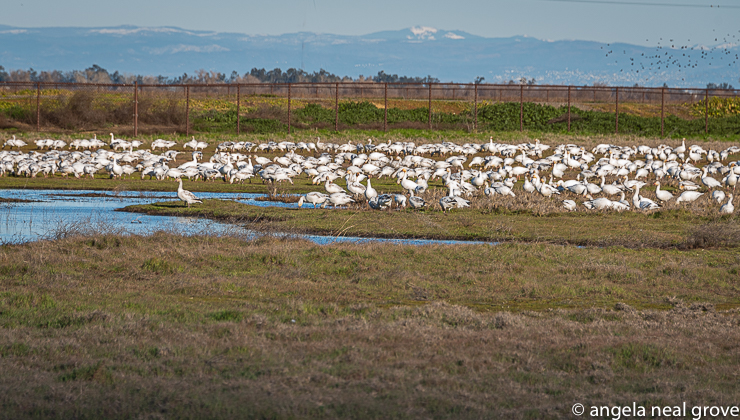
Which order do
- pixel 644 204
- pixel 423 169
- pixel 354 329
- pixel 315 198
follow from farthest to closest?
pixel 423 169 < pixel 315 198 < pixel 644 204 < pixel 354 329

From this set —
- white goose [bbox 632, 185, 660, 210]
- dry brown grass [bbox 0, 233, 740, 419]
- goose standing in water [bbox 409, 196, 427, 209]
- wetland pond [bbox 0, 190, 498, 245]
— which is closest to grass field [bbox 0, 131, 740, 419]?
dry brown grass [bbox 0, 233, 740, 419]

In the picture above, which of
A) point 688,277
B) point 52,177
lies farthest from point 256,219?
point 52,177

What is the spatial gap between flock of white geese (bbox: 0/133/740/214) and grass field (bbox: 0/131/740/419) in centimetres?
557

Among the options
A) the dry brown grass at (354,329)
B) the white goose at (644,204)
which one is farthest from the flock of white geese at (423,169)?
the dry brown grass at (354,329)

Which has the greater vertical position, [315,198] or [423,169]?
[423,169]

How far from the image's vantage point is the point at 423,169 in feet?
95.0

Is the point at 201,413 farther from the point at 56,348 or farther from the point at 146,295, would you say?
the point at 146,295

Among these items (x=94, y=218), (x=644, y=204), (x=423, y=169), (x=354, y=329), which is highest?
(x=423, y=169)

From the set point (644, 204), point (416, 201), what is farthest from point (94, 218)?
point (644, 204)

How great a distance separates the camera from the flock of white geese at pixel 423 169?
71.4 ft

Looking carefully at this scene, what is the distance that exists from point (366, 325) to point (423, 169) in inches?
811

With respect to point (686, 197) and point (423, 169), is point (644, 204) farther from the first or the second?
point (423, 169)

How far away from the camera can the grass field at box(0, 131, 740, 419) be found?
6.29 m

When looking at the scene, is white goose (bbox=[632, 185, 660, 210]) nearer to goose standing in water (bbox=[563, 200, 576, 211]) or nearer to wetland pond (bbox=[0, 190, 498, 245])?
goose standing in water (bbox=[563, 200, 576, 211])
